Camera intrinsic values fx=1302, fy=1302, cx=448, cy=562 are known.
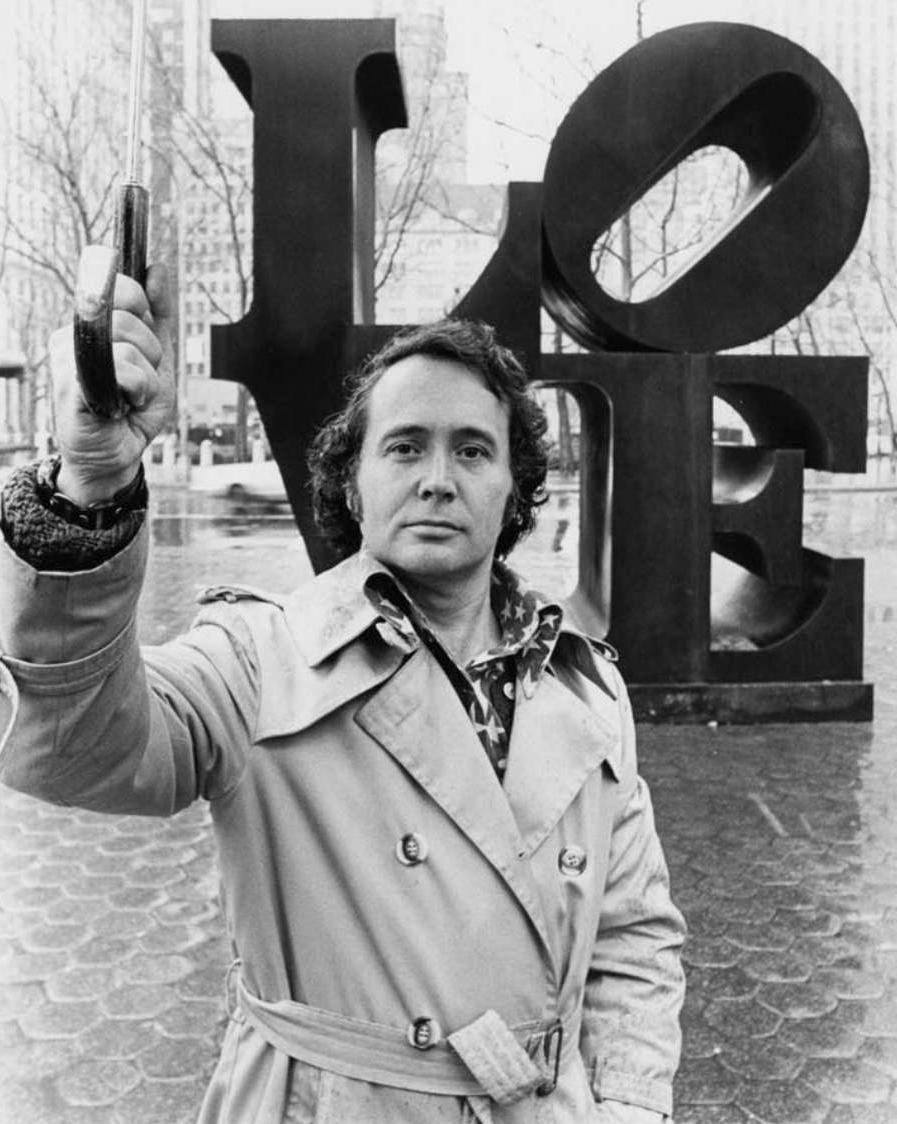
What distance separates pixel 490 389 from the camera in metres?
2.04

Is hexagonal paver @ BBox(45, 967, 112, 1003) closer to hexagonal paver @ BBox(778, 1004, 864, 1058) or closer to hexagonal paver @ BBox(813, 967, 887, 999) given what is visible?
hexagonal paver @ BBox(778, 1004, 864, 1058)

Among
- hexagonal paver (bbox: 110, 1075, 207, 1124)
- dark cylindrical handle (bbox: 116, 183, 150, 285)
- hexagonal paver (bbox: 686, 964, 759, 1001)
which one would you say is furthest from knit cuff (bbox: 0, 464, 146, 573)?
Answer: hexagonal paver (bbox: 686, 964, 759, 1001)

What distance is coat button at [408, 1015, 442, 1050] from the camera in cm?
162

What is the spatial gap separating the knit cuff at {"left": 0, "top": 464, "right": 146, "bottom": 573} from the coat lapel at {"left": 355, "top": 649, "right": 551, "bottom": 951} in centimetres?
45

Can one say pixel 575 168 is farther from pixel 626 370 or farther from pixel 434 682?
pixel 434 682

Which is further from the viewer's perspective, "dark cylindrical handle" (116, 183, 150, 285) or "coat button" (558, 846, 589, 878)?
"coat button" (558, 846, 589, 878)

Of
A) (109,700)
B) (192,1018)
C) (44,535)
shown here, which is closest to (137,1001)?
(192,1018)

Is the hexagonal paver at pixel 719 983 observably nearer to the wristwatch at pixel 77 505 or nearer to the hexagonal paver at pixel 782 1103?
the hexagonal paver at pixel 782 1103

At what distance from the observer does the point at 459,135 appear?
28219 millimetres

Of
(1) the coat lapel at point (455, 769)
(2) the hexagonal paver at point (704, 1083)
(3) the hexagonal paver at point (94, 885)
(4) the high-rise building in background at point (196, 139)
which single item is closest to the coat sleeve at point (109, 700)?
(1) the coat lapel at point (455, 769)

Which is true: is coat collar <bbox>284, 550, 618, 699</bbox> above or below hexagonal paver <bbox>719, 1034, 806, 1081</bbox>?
above

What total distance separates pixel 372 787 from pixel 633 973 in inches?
22.3

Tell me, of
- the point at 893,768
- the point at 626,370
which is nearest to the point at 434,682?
the point at 893,768

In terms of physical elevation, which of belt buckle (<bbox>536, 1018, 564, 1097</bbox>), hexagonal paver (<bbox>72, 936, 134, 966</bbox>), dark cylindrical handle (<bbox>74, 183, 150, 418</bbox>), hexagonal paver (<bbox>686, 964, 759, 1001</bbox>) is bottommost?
hexagonal paver (<bbox>686, 964, 759, 1001</bbox>)
